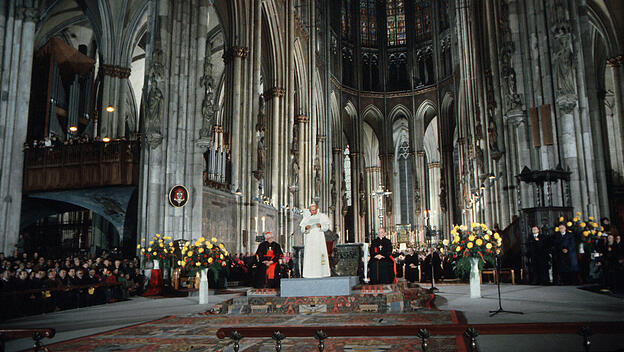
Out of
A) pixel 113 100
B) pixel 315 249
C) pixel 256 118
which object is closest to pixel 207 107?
pixel 256 118

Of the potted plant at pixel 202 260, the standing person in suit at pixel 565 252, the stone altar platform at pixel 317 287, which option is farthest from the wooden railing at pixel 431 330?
the standing person in suit at pixel 565 252

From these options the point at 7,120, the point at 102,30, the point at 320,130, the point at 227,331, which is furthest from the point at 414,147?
the point at 227,331

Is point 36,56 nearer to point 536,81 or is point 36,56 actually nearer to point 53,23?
point 53,23

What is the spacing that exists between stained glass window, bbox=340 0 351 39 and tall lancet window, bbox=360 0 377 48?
1.40 metres

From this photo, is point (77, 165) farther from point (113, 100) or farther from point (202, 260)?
point (202, 260)

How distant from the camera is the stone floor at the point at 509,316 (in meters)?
4.86

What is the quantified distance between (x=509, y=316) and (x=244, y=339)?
11.4 ft

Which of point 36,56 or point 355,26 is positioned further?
point 355,26

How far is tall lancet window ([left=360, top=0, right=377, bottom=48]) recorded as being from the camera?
43.2 metres

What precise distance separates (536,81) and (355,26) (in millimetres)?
→ 30047

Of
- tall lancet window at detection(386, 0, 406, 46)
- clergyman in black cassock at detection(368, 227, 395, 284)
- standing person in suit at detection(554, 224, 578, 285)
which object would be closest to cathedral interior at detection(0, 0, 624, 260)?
standing person in suit at detection(554, 224, 578, 285)

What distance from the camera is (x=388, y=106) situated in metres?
42.5

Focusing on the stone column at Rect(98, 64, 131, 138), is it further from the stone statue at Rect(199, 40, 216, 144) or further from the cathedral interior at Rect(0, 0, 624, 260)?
the stone statue at Rect(199, 40, 216, 144)

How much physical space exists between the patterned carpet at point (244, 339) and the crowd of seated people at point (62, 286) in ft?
13.5
